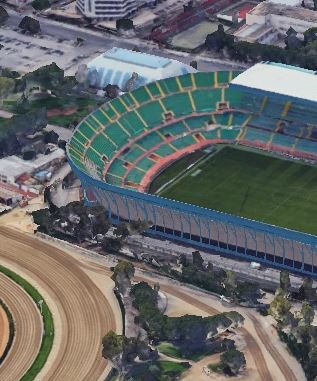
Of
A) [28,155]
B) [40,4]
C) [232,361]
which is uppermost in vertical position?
[40,4]

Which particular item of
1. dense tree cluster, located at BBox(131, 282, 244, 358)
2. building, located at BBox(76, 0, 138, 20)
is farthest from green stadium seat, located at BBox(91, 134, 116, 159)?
building, located at BBox(76, 0, 138, 20)

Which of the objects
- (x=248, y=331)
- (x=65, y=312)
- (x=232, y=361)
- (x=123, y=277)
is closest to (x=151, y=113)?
(x=123, y=277)

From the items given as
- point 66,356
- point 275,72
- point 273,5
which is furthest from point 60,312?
point 273,5

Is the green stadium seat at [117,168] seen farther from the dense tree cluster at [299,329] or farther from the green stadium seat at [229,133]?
the dense tree cluster at [299,329]

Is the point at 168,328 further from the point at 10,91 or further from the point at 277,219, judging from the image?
the point at 10,91

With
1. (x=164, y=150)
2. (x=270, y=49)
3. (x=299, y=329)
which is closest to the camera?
(x=299, y=329)

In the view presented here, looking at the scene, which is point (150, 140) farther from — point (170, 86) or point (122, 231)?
point (122, 231)

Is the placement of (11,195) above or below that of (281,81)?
below

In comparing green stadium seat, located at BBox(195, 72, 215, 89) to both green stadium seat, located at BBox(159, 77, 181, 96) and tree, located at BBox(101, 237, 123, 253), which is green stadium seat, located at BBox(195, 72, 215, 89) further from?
tree, located at BBox(101, 237, 123, 253)
